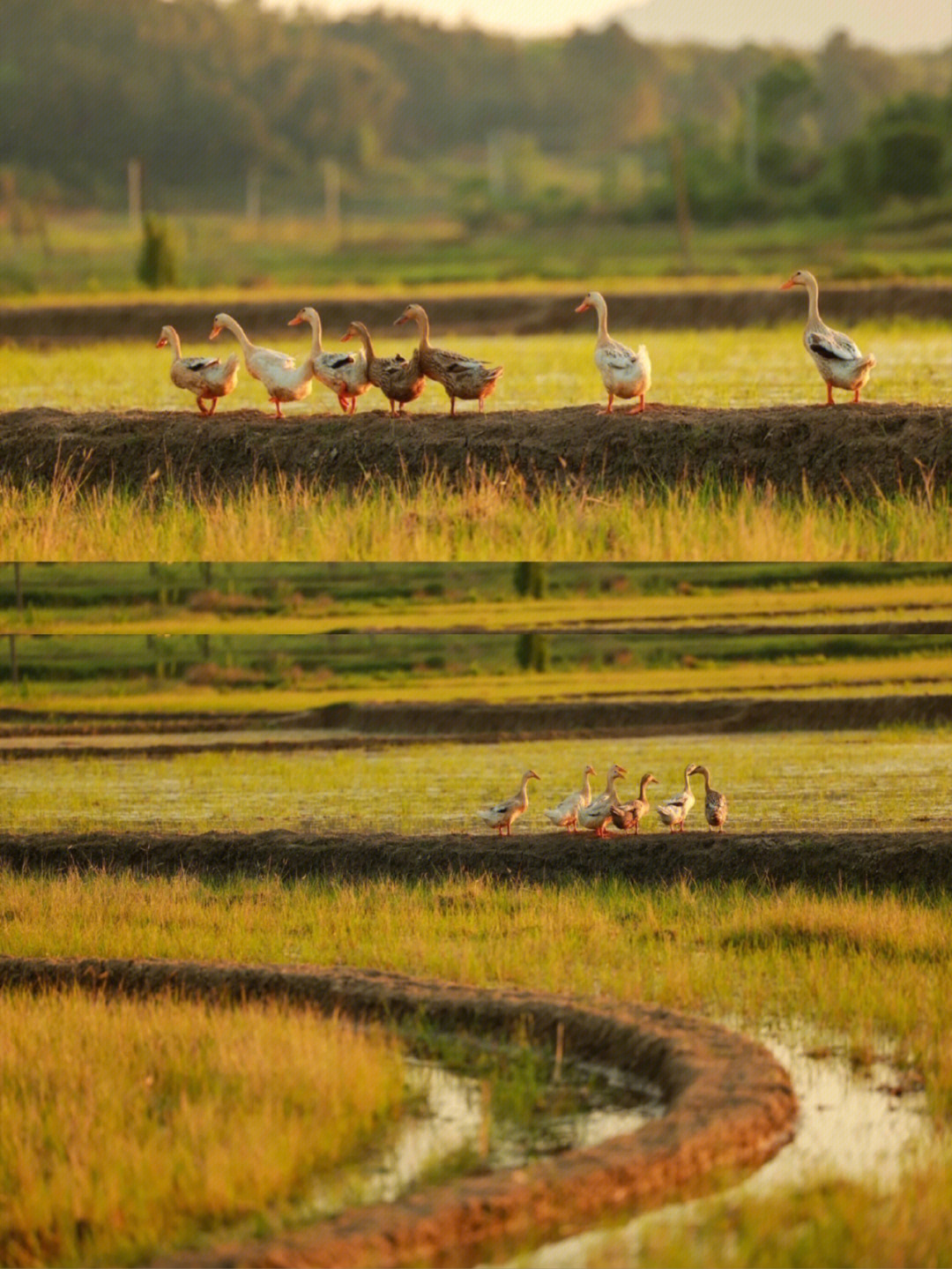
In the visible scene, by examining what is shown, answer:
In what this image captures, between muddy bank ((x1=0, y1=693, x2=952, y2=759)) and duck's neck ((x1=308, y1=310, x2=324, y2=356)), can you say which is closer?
duck's neck ((x1=308, y1=310, x2=324, y2=356))

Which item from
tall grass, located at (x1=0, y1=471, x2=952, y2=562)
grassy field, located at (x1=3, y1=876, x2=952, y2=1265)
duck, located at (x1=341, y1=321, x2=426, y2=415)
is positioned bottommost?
grassy field, located at (x1=3, y1=876, x2=952, y2=1265)

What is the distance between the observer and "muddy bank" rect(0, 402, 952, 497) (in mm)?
11773

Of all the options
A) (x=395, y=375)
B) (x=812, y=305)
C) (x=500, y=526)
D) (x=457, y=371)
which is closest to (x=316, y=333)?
(x=395, y=375)

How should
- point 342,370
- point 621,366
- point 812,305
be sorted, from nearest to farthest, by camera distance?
point 621,366
point 812,305
point 342,370

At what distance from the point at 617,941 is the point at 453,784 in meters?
4.69

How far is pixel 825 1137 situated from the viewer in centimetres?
698

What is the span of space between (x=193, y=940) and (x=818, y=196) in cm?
4621

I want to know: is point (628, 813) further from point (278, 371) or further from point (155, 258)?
point (155, 258)

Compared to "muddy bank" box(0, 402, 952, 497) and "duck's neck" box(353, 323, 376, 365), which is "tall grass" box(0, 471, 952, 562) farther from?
"duck's neck" box(353, 323, 376, 365)

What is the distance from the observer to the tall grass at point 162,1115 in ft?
19.7

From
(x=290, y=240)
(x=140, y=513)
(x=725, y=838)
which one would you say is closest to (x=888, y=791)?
(x=725, y=838)

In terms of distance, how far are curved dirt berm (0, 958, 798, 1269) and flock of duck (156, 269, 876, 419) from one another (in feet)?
12.8

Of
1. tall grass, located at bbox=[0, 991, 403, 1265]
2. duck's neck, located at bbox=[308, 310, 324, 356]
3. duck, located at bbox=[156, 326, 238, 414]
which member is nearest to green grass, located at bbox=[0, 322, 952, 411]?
duck's neck, located at bbox=[308, 310, 324, 356]

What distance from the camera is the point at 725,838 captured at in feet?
39.9
